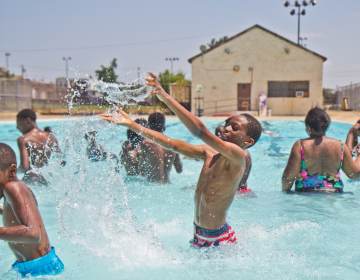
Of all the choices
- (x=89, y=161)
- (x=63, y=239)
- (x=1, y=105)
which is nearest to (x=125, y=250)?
(x=63, y=239)

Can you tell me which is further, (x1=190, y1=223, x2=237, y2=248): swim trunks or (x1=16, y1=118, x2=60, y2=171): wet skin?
(x1=16, y1=118, x2=60, y2=171): wet skin

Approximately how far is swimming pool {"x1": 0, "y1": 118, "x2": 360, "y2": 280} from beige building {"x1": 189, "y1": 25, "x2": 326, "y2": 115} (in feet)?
77.2

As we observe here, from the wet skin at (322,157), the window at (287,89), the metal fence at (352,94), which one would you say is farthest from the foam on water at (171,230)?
the metal fence at (352,94)

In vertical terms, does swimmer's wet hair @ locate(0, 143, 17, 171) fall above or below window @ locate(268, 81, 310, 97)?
below

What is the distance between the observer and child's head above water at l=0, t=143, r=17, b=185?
277cm

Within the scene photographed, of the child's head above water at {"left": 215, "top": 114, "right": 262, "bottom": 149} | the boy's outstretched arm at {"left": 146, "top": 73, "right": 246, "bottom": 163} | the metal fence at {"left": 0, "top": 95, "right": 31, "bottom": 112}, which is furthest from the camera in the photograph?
the metal fence at {"left": 0, "top": 95, "right": 31, "bottom": 112}

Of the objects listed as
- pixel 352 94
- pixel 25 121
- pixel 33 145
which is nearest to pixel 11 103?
pixel 352 94

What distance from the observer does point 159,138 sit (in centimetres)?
318

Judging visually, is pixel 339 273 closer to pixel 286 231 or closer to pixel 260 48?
pixel 286 231

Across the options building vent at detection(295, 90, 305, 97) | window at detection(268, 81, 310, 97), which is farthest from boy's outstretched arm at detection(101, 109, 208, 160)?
building vent at detection(295, 90, 305, 97)

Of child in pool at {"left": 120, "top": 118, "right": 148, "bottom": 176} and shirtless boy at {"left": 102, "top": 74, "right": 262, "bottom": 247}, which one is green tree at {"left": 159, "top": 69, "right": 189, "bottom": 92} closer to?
child in pool at {"left": 120, "top": 118, "right": 148, "bottom": 176}

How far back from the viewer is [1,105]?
28516 mm

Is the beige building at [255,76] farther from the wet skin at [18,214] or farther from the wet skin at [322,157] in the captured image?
the wet skin at [18,214]

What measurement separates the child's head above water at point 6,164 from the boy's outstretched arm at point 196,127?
92cm
